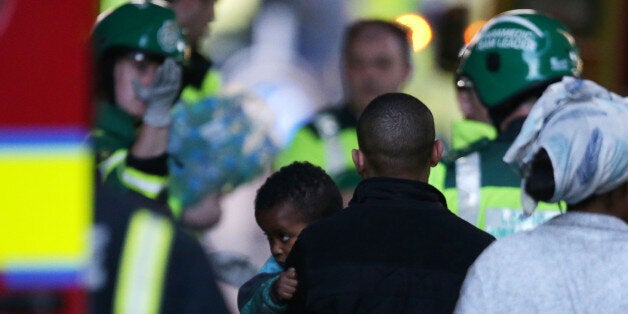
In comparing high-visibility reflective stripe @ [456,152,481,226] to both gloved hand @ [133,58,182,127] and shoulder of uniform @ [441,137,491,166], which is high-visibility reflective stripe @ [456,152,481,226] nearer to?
shoulder of uniform @ [441,137,491,166]

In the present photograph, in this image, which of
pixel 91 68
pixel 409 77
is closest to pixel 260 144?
pixel 409 77

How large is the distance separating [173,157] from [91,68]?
3552mm

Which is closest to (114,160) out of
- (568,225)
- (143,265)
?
(568,225)

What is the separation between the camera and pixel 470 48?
17.2 feet

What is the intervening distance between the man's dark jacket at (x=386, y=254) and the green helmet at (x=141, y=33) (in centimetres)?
214

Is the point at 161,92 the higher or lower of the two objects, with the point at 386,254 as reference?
lower

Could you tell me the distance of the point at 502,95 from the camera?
193 inches

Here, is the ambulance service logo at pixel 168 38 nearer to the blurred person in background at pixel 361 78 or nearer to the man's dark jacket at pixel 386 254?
the blurred person in background at pixel 361 78

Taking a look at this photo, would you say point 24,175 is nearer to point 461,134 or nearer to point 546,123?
point 546,123

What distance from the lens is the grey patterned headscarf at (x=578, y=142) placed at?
3.01m

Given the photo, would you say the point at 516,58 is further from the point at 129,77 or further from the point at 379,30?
the point at 129,77

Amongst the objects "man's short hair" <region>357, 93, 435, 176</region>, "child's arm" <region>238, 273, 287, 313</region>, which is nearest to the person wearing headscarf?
"man's short hair" <region>357, 93, 435, 176</region>

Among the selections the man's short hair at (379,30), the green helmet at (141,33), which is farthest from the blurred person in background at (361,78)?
the green helmet at (141,33)

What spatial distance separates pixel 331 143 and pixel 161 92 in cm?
91
